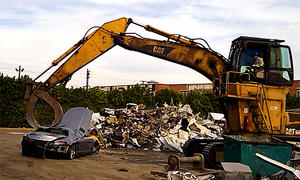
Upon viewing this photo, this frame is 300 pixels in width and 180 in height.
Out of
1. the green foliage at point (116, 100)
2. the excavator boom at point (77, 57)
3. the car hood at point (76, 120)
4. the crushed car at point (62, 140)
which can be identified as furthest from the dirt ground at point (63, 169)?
the green foliage at point (116, 100)

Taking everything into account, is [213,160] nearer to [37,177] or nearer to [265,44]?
[265,44]

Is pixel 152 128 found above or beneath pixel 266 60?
beneath

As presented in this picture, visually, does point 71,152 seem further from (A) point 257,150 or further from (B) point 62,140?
(A) point 257,150

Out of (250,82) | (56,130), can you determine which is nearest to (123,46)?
(56,130)

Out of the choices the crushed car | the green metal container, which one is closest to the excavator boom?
the crushed car

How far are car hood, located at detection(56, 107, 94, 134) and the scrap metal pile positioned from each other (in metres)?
5.55

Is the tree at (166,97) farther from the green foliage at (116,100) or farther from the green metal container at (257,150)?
the green metal container at (257,150)

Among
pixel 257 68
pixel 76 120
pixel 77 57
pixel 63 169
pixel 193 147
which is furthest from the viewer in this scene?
pixel 76 120

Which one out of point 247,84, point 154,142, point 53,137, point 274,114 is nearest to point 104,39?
point 53,137

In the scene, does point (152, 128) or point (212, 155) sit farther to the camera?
point (152, 128)

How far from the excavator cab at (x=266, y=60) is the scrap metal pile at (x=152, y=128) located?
375 inches

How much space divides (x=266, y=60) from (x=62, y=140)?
771 cm

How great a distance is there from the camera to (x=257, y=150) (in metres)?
11.7

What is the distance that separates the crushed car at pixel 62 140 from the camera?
49.5 feet
